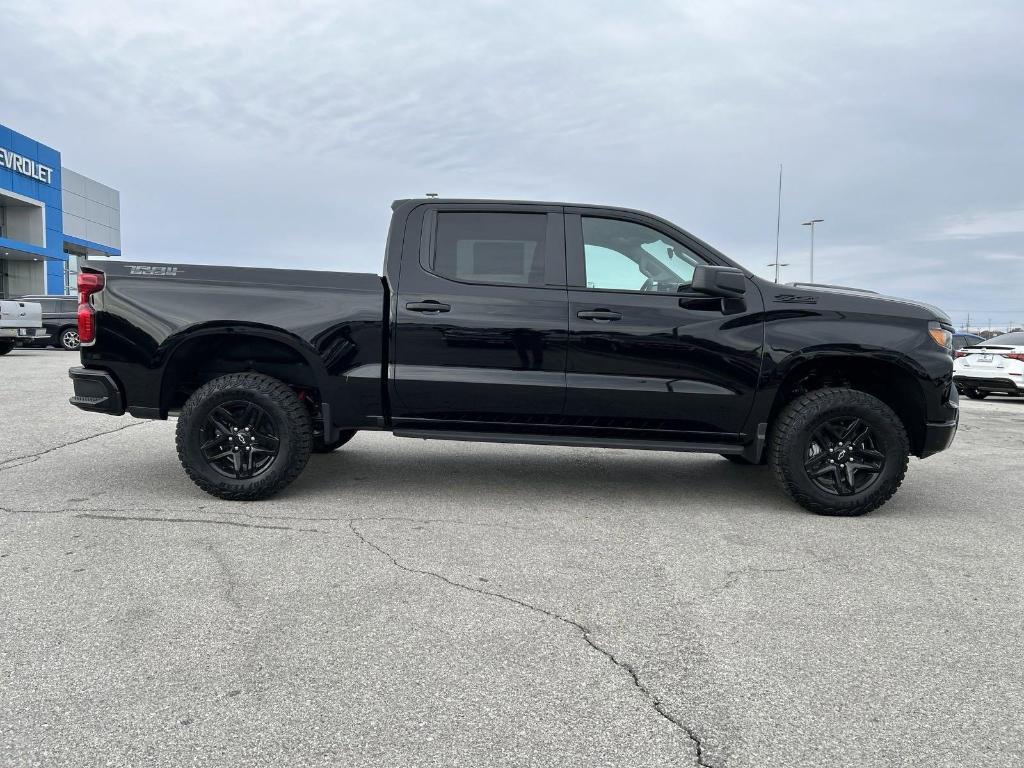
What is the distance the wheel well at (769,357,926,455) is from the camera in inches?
192

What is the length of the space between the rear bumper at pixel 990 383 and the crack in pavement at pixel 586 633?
1244 cm

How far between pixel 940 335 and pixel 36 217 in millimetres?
48295

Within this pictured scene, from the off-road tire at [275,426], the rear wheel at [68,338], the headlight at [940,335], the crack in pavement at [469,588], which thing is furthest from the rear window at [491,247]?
the rear wheel at [68,338]

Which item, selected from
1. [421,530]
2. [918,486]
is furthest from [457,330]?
[918,486]

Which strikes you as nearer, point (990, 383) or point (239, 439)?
point (239, 439)

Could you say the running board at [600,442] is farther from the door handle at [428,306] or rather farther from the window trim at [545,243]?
the window trim at [545,243]

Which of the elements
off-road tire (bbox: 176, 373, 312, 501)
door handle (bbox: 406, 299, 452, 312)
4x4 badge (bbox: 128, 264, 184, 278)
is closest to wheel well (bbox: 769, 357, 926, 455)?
door handle (bbox: 406, 299, 452, 312)

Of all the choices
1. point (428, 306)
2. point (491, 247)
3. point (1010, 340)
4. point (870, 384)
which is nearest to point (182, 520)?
point (428, 306)

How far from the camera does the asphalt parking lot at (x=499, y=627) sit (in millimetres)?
2156

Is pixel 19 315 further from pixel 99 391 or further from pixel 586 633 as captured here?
pixel 586 633

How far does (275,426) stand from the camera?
15.6ft

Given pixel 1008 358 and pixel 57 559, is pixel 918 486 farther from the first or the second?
pixel 1008 358

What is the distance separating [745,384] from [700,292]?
0.64m

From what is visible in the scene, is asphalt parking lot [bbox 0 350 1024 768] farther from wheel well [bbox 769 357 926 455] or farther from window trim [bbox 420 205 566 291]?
window trim [bbox 420 205 566 291]
